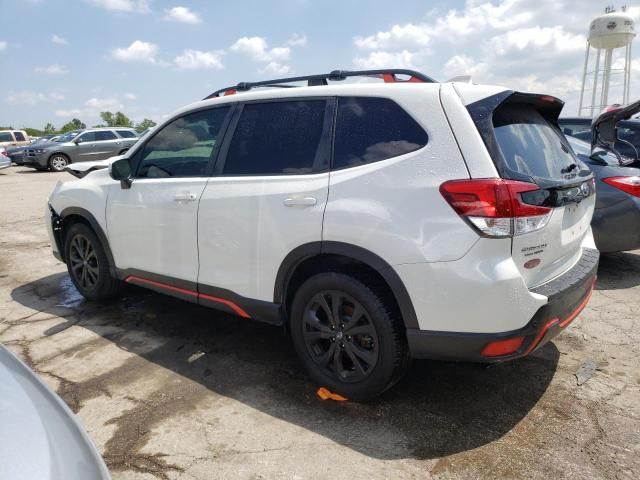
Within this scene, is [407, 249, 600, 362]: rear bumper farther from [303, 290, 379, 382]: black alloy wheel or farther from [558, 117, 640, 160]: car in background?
[558, 117, 640, 160]: car in background

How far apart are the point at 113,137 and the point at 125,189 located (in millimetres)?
17679

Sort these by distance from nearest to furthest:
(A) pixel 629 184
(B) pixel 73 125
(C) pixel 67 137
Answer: (A) pixel 629 184
(C) pixel 67 137
(B) pixel 73 125

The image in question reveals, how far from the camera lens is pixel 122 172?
153 inches

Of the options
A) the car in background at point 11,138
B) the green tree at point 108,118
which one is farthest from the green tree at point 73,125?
the car in background at point 11,138

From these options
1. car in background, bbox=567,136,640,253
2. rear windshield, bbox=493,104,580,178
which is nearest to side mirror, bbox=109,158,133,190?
rear windshield, bbox=493,104,580,178

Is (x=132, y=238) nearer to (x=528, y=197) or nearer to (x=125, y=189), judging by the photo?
(x=125, y=189)

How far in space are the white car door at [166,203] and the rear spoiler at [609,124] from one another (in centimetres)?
380

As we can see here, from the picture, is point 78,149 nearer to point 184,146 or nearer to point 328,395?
Answer: point 184,146

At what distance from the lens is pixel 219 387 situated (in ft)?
10.3

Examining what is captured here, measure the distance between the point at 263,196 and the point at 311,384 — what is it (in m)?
1.22

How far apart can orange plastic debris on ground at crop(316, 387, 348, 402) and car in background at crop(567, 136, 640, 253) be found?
133 inches

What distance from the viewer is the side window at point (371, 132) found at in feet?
8.57

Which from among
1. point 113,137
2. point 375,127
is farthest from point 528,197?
point 113,137

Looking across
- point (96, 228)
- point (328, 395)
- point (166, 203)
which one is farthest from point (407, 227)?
point (96, 228)
